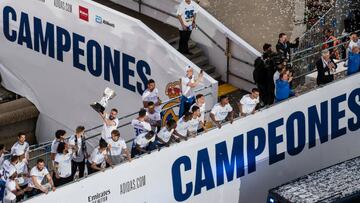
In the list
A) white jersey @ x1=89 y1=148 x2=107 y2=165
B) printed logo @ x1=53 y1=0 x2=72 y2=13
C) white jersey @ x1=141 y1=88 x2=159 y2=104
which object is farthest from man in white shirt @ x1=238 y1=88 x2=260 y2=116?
printed logo @ x1=53 y1=0 x2=72 y2=13

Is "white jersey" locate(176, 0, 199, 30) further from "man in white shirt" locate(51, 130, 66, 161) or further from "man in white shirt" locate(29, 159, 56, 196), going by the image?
"man in white shirt" locate(29, 159, 56, 196)

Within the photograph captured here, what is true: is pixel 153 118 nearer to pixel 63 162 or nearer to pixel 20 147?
pixel 63 162

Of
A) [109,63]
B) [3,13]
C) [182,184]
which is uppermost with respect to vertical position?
[3,13]

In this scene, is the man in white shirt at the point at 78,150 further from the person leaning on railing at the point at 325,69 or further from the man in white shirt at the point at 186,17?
the person leaning on railing at the point at 325,69

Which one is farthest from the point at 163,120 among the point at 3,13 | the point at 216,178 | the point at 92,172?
the point at 3,13

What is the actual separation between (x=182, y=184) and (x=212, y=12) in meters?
7.11

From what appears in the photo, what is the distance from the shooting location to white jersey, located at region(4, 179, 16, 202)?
17.7 metres

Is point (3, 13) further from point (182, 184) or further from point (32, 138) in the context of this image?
point (182, 184)

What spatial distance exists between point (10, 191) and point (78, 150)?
1.82m

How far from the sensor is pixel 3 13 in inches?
1029

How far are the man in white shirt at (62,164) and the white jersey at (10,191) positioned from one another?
41.2 inches

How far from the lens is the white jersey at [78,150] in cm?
1906

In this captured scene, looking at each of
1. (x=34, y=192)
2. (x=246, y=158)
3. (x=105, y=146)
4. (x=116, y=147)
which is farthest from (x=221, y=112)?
(x=34, y=192)

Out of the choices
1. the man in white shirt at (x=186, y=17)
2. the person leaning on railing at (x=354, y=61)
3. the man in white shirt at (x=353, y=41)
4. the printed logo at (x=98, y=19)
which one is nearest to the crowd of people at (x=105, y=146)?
the man in white shirt at (x=186, y=17)
